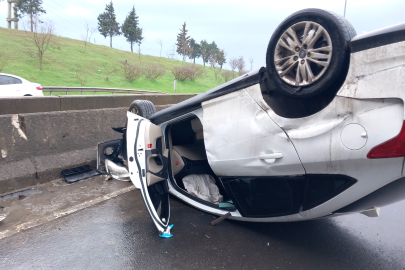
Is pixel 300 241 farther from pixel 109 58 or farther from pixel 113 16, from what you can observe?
pixel 113 16

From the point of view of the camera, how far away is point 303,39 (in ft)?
7.06

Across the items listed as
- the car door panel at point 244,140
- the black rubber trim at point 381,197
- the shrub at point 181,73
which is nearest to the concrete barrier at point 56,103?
the car door panel at point 244,140

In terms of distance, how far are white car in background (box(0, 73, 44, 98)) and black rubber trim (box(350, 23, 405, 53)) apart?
38.3 feet

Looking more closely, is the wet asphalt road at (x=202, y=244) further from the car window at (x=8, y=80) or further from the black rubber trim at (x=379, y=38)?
the car window at (x=8, y=80)

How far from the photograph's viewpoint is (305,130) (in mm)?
2250

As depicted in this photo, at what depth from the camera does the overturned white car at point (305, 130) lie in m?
1.89

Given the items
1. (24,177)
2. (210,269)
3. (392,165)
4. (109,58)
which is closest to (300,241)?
(210,269)

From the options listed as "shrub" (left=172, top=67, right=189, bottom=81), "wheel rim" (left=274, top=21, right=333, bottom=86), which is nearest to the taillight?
"wheel rim" (left=274, top=21, right=333, bottom=86)

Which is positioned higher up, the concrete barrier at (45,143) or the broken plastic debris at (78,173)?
the concrete barrier at (45,143)

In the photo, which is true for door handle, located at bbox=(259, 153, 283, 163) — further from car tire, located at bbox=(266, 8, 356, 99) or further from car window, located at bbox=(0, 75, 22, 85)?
car window, located at bbox=(0, 75, 22, 85)

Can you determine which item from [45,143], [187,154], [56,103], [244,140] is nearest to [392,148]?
[244,140]

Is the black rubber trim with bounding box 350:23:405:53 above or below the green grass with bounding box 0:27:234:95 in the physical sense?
below

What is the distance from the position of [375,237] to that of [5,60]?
34181 millimetres

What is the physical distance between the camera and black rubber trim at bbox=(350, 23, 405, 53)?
1785mm
